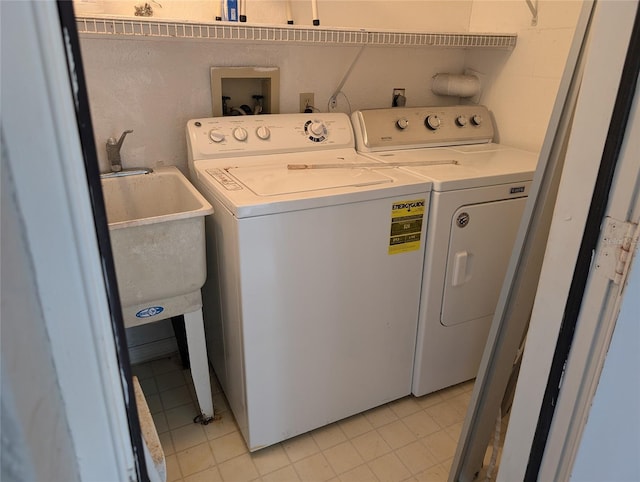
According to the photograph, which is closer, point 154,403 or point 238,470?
point 238,470

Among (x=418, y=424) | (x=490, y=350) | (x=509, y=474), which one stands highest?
(x=490, y=350)

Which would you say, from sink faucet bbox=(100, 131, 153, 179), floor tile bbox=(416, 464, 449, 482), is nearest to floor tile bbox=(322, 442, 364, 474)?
floor tile bbox=(416, 464, 449, 482)

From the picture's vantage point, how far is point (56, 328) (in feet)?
1.73

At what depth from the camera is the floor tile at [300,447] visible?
179 centimetres

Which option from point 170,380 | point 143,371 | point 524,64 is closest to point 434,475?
point 170,380

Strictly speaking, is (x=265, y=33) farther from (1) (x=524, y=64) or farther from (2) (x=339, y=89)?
(1) (x=524, y=64)

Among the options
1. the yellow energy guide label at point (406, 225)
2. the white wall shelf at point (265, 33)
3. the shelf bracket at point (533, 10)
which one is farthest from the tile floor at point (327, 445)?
the shelf bracket at point (533, 10)

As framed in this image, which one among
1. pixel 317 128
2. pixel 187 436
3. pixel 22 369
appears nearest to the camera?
pixel 22 369

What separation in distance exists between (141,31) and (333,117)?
0.86 meters

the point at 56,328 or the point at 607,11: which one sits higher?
the point at 607,11

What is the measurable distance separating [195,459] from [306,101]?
1.55 metres

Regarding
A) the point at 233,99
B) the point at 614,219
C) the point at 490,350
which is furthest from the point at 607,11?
the point at 233,99

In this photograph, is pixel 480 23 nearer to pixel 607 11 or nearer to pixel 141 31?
pixel 141 31

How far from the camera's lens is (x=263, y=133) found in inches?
76.9
